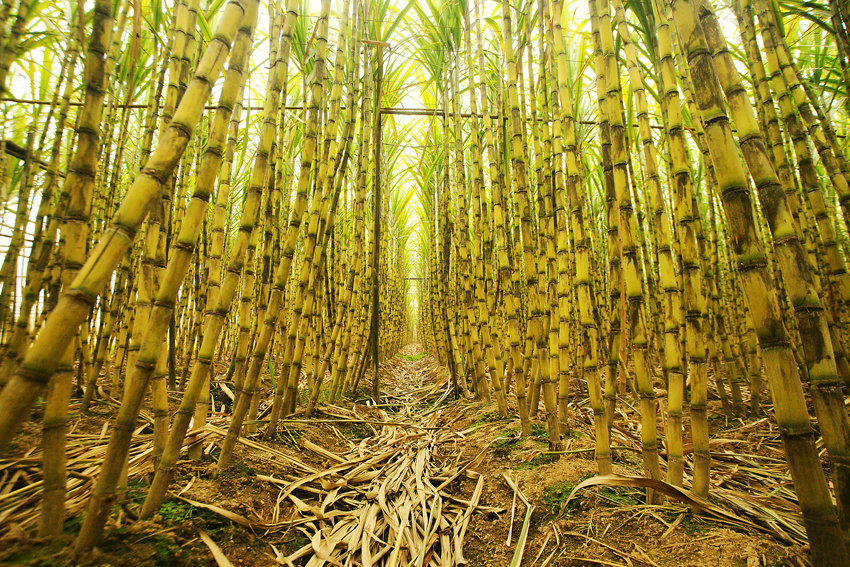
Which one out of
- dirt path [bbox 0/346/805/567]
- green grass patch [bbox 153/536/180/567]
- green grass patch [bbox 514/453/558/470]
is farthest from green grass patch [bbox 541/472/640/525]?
green grass patch [bbox 153/536/180/567]

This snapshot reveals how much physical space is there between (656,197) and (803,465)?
67cm

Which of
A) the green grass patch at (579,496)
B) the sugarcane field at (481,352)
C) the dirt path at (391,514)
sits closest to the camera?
the sugarcane field at (481,352)

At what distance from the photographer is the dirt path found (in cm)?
69

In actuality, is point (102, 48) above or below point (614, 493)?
above

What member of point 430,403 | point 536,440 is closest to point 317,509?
point 536,440

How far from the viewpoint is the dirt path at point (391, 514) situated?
689 mm

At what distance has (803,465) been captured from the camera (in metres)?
0.54

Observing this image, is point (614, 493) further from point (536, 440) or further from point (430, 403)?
point (430, 403)

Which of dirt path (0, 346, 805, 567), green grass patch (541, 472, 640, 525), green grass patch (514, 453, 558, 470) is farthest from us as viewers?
green grass patch (514, 453, 558, 470)

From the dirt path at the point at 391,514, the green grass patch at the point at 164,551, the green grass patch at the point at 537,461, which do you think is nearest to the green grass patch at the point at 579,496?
the dirt path at the point at 391,514

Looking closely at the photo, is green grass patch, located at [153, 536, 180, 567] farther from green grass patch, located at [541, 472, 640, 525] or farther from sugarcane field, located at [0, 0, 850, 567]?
green grass patch, located at [541, 472, 640, 525]

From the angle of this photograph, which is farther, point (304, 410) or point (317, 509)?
point (304, 410)

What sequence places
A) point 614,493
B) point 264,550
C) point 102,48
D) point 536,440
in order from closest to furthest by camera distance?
point 102,48 → point 264,550 → point 614,493 → point 536,440

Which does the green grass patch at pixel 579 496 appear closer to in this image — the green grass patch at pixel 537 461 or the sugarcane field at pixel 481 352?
the sugarcane field at pixel 481 352
